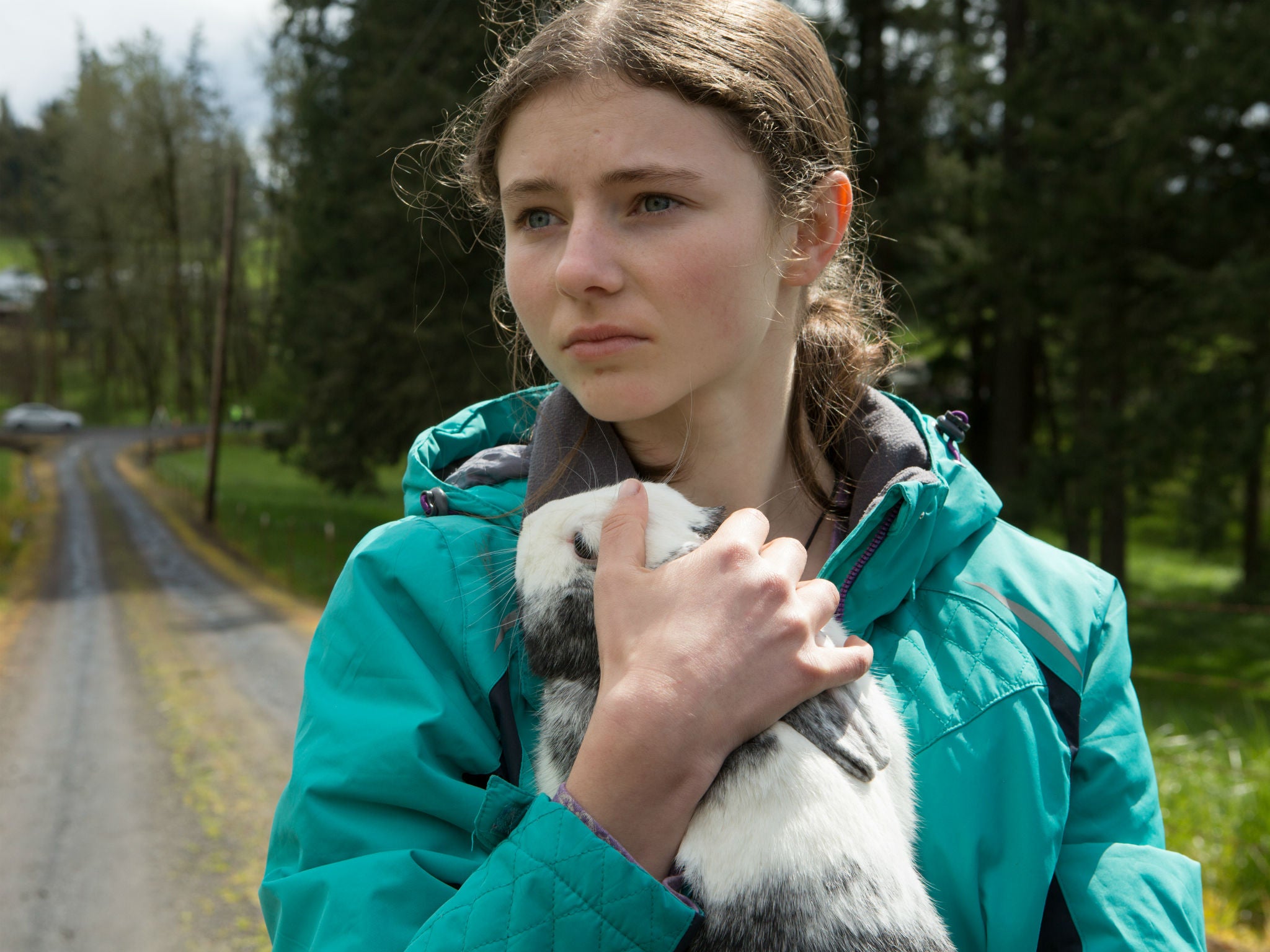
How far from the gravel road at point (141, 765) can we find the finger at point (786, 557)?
261 inches

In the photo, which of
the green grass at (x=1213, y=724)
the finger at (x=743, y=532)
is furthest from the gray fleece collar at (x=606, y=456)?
the green grass at (x=1213, y=724)

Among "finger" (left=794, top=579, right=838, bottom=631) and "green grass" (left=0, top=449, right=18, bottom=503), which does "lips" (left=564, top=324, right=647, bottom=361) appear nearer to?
"finger" (left=794, top=579, right=838, bottom=631)

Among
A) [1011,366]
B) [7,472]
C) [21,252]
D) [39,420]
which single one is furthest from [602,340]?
[21,252]

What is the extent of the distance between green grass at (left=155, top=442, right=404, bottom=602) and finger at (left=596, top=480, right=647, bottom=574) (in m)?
17.8

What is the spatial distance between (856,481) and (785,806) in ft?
2.58

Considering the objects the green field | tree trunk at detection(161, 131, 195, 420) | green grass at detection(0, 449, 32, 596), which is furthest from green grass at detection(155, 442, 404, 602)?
the green field

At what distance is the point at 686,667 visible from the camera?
4.11ft

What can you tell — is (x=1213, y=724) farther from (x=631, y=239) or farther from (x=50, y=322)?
(x=50, y=322)

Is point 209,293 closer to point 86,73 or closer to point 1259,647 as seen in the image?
point 86,73

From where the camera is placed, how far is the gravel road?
7.06 metres

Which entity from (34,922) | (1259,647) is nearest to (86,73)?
(34,922)

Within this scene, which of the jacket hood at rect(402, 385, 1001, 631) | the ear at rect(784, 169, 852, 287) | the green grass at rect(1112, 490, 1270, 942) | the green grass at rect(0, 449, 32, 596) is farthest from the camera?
the green grass at rect(0, 449, 32, 596)

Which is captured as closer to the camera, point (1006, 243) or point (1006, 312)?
point (1006, 243)

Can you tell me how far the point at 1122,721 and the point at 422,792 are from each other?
1137 millimetres
